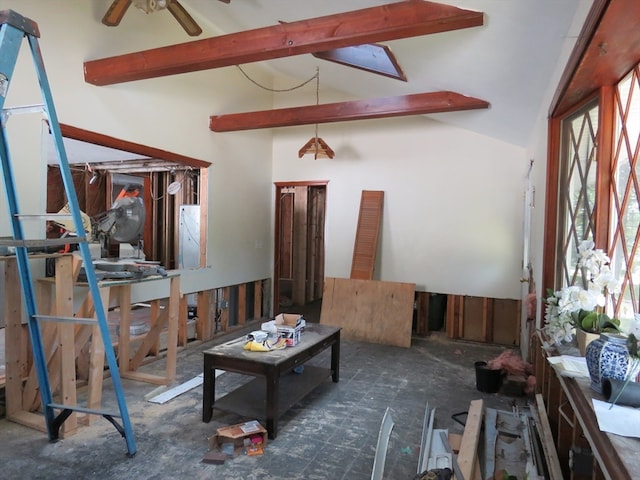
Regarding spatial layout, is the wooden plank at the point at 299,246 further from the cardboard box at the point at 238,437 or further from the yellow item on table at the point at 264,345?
the cardboard box at the point at 238,437

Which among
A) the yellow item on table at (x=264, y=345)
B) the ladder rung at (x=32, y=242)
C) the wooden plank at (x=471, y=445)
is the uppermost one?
the ladder rung at (x=32, y=242)

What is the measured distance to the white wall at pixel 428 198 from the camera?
17.0ft

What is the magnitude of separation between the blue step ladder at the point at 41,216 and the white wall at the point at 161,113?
0.78 meters

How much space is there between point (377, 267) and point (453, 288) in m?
1.10

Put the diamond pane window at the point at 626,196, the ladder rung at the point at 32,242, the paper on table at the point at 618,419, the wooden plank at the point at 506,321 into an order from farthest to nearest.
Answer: the wooden plank at the point at 506,321 → the ladder rung at the point at 32,242 → the diamond pane window at the point at 626,196 → the paper on table at the point at 618,419

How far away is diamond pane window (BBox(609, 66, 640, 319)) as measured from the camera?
5.69 feet

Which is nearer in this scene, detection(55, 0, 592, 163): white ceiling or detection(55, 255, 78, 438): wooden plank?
detection(55, 0, 592, 163): white ceiling

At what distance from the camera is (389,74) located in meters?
3.98

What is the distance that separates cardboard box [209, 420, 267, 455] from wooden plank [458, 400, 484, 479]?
1272mm

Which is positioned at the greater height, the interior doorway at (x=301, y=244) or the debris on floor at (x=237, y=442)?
the interior doorway at (x=301, y=244)

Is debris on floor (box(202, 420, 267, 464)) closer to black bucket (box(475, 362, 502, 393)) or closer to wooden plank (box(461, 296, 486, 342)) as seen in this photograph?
black bucket (box(475, 362, 502, 393))

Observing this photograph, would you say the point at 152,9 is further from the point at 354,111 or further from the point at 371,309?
the point at 371,309

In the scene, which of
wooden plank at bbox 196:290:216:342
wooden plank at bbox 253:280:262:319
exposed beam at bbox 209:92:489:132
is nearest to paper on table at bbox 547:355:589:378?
exposed beam at bbox 209:92:489:132

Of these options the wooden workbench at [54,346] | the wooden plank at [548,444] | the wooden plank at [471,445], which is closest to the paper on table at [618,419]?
the wooden plank at [548,444]
